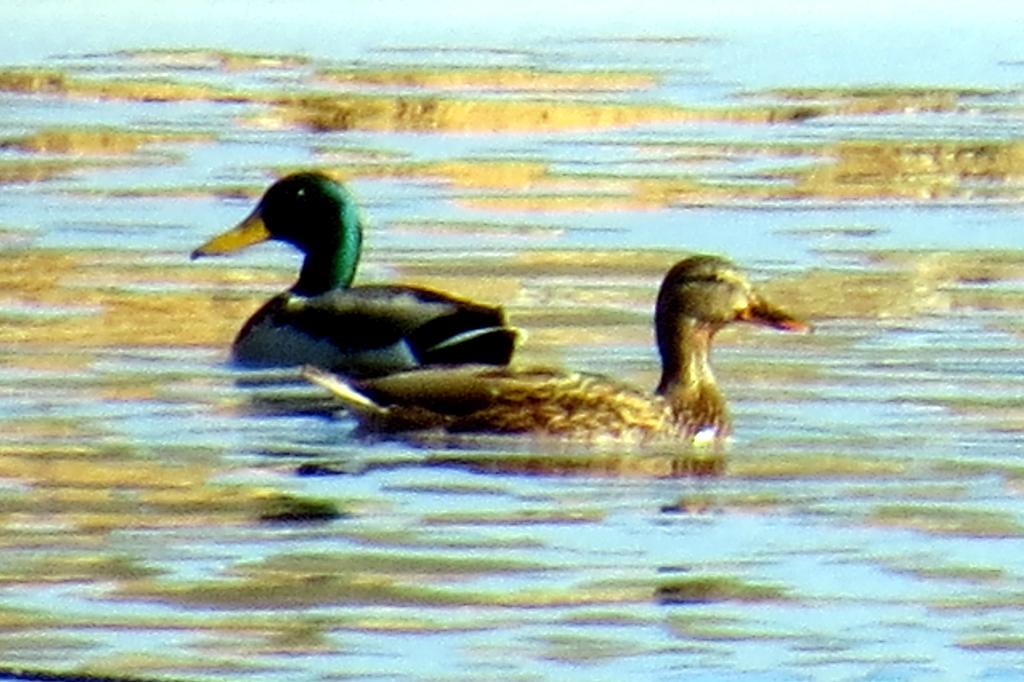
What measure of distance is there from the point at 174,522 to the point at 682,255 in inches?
223

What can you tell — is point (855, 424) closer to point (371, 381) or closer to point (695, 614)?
A: point (371, 381)

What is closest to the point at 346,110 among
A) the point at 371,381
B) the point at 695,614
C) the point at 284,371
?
the point at 284,371

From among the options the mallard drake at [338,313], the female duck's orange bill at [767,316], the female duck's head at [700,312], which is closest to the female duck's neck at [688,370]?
the female duck's head at [700,312]

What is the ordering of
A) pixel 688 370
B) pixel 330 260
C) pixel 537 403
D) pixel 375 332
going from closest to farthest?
pixel 537 403 → pixel 688 370 → pixel 375 332 → pixel 330 260

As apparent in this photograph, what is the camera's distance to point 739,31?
24.3 metres

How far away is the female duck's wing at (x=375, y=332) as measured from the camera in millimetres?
12891

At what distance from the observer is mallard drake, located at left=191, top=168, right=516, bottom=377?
42.6 ft

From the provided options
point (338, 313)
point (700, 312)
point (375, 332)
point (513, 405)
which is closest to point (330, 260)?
point (338, 313)

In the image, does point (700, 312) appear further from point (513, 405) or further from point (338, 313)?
point (338, 313)

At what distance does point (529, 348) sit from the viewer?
535 inches

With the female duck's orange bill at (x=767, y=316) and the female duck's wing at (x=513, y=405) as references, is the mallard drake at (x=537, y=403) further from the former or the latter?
the female duck's orange bill at (x=767, y=316)

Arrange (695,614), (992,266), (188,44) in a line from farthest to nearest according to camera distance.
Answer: (188,44) < (992,266) < (695,614)

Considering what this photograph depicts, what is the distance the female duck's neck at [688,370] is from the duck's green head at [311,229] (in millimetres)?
2552

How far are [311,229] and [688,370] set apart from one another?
2.86m
